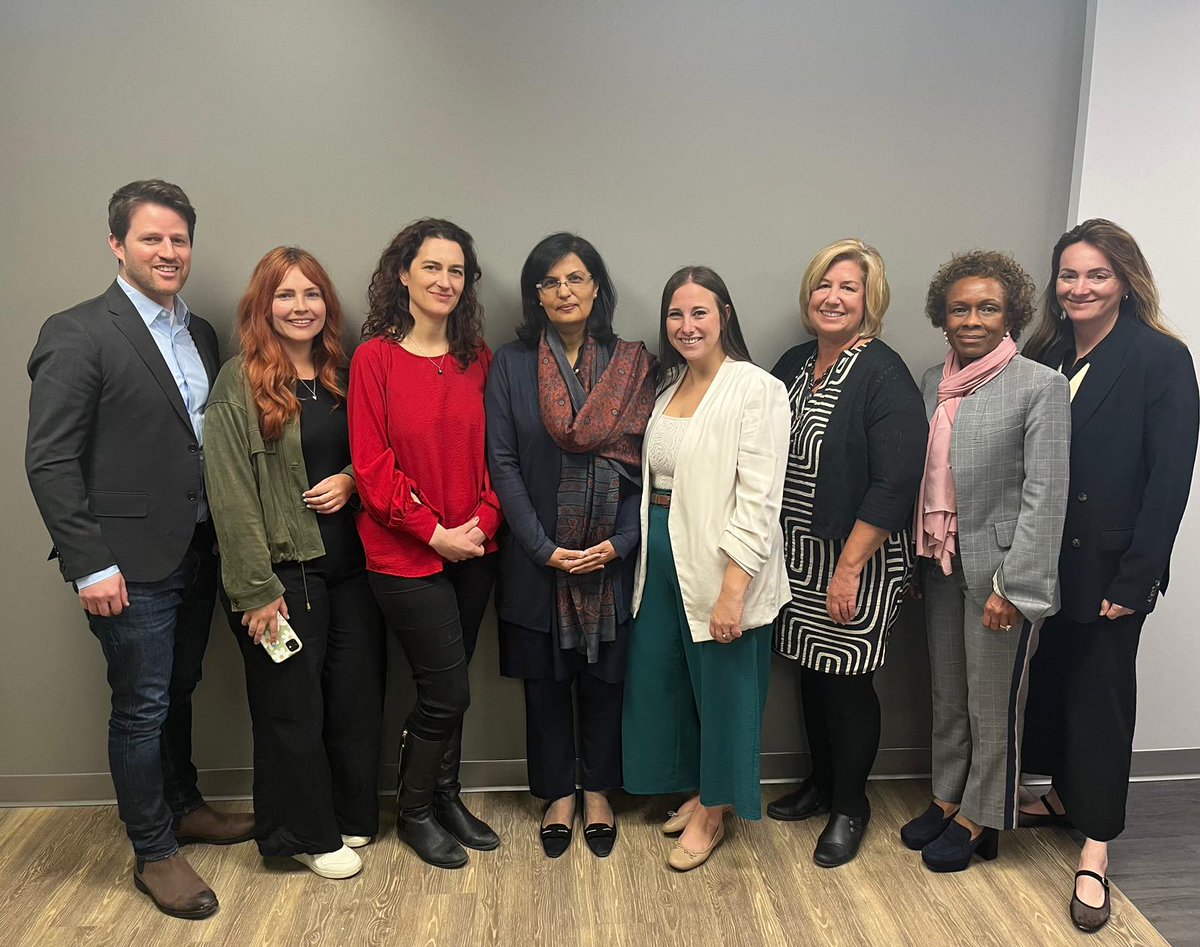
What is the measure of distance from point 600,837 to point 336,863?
2.32ft

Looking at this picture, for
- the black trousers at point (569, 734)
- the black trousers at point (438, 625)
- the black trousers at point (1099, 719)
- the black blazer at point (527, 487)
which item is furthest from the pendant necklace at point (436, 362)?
the black trousers at point (1099, 719)

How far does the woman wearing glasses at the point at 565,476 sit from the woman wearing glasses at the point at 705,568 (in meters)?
0.07

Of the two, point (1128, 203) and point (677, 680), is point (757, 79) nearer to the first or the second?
point (1128, 203)

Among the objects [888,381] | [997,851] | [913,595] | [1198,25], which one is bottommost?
[997,851]

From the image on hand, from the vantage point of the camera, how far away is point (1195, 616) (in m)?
2.65

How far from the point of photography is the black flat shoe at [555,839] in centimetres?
232

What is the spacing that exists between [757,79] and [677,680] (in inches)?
66.6

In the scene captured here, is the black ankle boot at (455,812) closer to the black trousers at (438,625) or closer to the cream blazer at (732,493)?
the black trousers at (438,625)

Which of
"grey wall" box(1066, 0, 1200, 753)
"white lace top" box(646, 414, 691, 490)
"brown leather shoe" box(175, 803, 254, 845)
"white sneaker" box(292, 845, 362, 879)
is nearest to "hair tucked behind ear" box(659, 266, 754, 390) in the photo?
"white lace top" box(646, 414, 691, 490)

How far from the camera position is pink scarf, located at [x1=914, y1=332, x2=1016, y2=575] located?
210 centimetres

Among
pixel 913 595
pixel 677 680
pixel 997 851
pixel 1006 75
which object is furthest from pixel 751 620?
pixel 1006 75

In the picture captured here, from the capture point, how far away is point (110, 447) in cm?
197

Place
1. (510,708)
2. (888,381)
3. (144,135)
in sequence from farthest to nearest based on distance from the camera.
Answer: (510,708) < (144,135) < (888,381)

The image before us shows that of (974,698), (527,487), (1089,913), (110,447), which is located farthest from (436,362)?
(1089,913)
